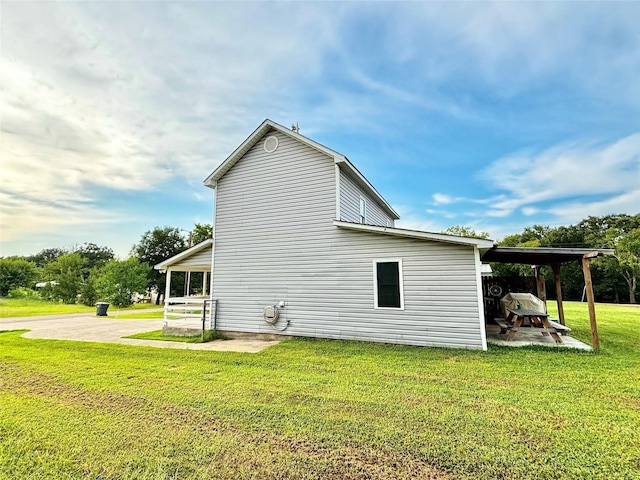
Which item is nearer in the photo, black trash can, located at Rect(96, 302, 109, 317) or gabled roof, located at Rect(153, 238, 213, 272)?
gabled roof, located at Rect(153, 238, 213, 272)

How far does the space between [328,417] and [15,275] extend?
41.3m

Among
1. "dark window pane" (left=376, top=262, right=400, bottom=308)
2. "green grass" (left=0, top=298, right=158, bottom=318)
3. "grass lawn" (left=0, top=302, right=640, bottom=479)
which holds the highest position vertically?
"dark window pane" (left=376, top=262, right=400, bottom=308)

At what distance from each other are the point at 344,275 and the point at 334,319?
51.7 inches

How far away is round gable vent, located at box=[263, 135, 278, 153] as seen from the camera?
988 cm

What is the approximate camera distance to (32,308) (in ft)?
73.7

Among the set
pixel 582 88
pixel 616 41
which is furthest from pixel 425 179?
pixel 616 41

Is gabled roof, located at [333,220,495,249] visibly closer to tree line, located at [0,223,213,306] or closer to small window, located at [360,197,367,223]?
small window, located at [360,197,367,223]

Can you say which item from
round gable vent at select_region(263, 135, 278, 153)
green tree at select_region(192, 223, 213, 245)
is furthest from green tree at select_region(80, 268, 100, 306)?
round gable vent at select_region(263, 135, 278, 153)

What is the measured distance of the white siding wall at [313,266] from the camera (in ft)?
24.2

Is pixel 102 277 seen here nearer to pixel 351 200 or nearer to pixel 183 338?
pixel 183 338

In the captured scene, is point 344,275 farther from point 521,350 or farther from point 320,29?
point 320,29

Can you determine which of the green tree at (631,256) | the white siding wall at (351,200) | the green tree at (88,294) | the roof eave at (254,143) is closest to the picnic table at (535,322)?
the white siding wall at (351,200)

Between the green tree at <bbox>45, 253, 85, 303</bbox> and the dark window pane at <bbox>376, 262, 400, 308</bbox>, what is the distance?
34.2 metres

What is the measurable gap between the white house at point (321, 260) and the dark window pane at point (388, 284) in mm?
27
